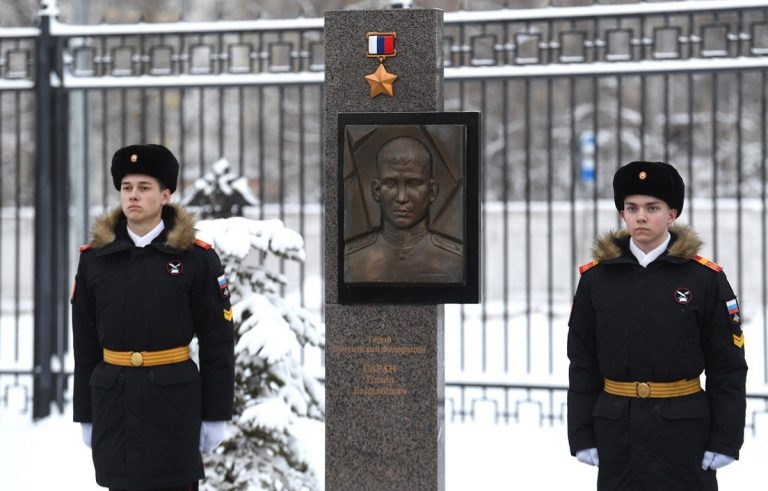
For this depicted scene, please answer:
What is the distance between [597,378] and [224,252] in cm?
222

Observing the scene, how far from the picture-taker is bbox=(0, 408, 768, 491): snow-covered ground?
6660mm

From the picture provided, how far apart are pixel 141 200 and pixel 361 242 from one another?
1043 millimetres

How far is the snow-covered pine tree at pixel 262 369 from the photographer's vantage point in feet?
18.2

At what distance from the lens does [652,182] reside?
3.91 m

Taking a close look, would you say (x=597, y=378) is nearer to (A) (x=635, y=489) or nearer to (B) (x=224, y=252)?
(A) (x=635, y=489)

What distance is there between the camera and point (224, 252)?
5.61 meters

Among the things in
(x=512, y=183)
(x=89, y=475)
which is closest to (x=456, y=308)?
(x=512, y=183)

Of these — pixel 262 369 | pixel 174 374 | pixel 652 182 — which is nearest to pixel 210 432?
pixel 174 374

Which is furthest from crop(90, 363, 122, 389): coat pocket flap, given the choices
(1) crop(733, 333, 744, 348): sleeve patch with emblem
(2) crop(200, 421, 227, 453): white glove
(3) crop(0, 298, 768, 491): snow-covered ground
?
(1) crop(733, 333, 744, 348): sleeve patch with emblem

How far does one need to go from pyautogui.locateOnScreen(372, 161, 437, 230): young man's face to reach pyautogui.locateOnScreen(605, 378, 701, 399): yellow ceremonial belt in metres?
1.26

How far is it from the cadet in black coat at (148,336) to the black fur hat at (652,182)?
1.46 meters

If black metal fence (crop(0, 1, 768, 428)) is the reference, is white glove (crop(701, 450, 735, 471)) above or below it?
below

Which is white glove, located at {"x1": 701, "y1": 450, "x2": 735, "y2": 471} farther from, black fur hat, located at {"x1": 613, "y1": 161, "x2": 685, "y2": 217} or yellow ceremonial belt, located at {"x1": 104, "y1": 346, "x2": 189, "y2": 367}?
yellow ceremonial belt, located at {"x1": 104, "y1": 346, "x2": 189, "y2": 367}

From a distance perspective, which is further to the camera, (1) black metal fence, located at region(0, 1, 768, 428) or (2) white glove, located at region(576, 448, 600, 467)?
(1) black metal fence, located at region(0, 1, 768, 428)
